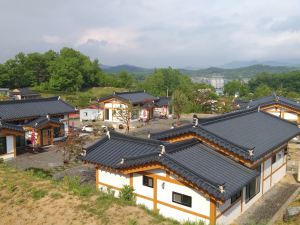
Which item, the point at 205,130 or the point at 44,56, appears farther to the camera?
the point at 44,56

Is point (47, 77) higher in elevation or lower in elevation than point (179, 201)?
higher

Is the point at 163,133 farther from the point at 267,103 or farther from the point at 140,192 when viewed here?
the point at 267,103

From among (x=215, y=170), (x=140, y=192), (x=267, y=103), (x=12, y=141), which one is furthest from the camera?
(x=267, y=103)

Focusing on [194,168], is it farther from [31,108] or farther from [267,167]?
[31,108]

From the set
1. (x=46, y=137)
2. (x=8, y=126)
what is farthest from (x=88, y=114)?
(x=8, y=126)

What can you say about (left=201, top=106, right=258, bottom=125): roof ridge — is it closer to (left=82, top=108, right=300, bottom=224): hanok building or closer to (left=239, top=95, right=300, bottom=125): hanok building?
(left=82, top=108, right=300, bottom=224): hanok building

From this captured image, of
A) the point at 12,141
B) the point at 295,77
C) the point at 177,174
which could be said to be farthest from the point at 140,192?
the point at 295,77

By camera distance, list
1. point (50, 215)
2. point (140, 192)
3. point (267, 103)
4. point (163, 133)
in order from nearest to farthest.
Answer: point (50, 215)
point (140, 192)
point (163, 133)
point (267, 103)

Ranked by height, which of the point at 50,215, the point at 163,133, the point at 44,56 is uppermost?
the point at 44,56
